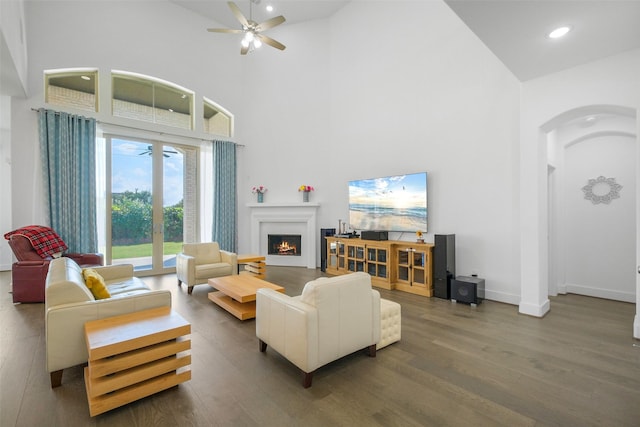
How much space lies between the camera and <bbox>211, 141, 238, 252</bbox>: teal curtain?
6695 mm

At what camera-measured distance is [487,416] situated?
70.1 inches

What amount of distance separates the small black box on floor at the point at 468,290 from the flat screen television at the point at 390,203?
1.07m

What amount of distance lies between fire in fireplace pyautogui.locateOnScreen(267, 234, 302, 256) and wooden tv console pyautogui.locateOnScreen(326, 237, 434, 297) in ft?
4.80

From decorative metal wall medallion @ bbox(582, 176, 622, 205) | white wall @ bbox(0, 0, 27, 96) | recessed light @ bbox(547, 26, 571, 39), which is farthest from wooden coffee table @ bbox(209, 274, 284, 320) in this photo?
decorative metal wall medallion @ bbox(582, 176, 622, 205)

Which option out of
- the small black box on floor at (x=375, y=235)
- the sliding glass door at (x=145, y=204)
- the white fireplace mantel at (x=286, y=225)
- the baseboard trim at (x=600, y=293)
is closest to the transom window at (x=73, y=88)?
the sliding glass door at (x=145, y=204)

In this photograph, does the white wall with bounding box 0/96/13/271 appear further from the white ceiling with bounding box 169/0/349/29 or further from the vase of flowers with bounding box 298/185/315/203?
the vase of flowers with bounding box 298/185/315/203

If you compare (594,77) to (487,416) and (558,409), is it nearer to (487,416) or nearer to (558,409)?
(558,409)

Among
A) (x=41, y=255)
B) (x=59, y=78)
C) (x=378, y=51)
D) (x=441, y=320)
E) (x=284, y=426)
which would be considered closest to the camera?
(x=284, y=426)

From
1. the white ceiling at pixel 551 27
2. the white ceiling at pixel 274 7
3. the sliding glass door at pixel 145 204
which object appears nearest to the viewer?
the white ceiling at pixel 551 27

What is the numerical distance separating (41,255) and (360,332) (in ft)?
15.4

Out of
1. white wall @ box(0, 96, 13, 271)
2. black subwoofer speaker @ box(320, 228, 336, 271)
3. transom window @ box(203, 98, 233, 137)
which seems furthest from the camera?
transom window @ box(203, 98, 233, 137)

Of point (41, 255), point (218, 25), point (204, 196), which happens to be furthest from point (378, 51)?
point (41, 255)

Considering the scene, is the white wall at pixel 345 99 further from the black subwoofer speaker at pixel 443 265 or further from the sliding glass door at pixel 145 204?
the sliding glass door at pixel 145 204

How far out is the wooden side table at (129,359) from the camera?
178cm
